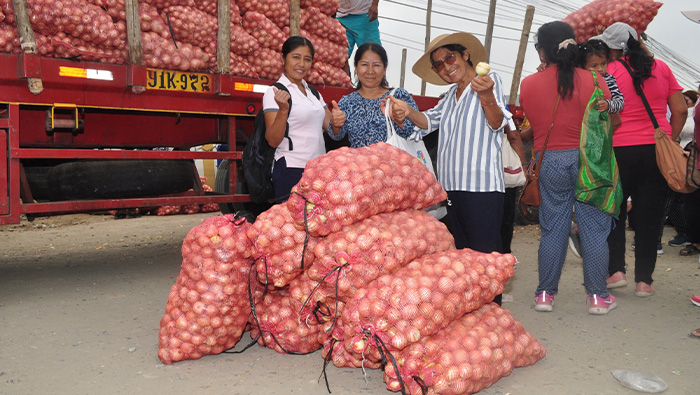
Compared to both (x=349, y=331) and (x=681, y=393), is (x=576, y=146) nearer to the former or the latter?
(x=681, y=393)

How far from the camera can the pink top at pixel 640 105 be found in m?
4.27

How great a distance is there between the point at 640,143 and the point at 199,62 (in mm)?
3345

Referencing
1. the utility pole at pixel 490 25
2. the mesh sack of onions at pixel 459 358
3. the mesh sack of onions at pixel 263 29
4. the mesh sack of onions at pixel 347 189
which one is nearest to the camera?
the mesh sack of onions at pixel 459 358

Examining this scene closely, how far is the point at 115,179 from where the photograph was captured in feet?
14.8

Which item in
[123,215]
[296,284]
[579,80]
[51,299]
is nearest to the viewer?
[296,284]

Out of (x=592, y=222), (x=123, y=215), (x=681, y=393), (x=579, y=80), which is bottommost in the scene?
(x=123, y=215)

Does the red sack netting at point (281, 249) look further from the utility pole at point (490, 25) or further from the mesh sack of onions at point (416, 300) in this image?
the utility pole at point (490, 25)

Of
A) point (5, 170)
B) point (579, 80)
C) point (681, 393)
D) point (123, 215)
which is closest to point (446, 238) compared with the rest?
point (681, 393)

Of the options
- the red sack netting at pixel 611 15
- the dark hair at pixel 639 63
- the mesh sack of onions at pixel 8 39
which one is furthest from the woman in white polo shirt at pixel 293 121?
the red sack netting at pixel 611 15

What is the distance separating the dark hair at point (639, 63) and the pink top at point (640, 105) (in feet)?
0.11

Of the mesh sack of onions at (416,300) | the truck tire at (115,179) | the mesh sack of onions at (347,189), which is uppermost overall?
the mesh sack of onions at (347,189)

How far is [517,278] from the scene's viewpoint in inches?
202

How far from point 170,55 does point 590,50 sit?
3.02 metres

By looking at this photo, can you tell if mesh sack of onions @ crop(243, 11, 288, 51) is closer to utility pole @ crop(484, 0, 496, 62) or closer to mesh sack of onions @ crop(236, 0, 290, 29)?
mesh sack of onions @ crop(236, 0, 290, 29)
